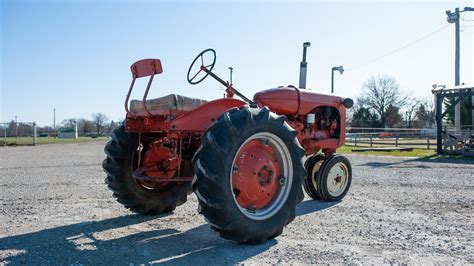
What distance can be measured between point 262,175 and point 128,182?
1.78 meters

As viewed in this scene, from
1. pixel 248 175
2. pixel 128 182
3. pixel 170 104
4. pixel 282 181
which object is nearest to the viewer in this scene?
pixel 248 175

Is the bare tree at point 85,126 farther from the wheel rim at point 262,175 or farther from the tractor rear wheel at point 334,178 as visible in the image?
the wheel rim at point 262,175

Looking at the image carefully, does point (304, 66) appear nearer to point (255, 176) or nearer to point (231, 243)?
point (255, 176)

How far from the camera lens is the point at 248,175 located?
408 cm

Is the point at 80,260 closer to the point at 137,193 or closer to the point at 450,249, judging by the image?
the point at 137,193

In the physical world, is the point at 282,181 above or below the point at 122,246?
above

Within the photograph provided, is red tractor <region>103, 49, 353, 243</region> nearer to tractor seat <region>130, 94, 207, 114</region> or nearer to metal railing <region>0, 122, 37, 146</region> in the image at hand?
tractor seat <region>130, 94, 207, 114</region>

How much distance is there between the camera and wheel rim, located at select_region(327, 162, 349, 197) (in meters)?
6.40

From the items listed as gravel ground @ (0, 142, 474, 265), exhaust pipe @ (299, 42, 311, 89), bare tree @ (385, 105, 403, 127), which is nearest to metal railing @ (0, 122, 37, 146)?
gravel ground @ (0, 142, 474, 265)

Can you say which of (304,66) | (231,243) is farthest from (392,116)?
(231,243)

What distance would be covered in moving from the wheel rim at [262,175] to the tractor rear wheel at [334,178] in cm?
218

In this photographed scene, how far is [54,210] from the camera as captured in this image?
224 inches

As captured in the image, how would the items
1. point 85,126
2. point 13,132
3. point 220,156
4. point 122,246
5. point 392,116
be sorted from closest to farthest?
point 220,156, point 122,246, point 13,132, point 392,116, point 85,126

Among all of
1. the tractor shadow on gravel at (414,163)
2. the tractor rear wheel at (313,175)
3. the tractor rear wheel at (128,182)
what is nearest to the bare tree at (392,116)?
the tractor shadow on gravel at (414,163)
